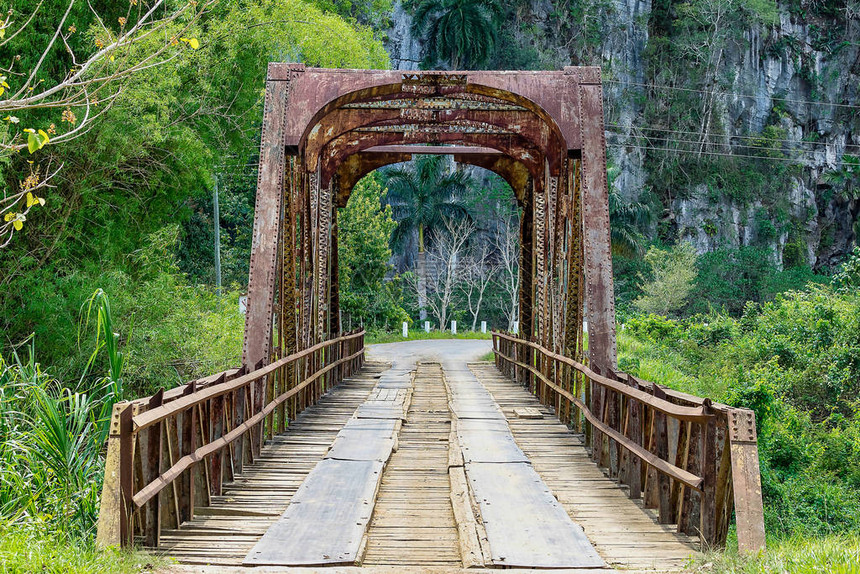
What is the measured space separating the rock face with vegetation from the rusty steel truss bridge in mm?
34764

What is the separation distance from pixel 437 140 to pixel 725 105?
129 ft

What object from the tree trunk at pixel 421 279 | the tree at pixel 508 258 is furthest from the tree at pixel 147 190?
the tree at pixel 508 258

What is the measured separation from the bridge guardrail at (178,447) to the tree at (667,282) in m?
32.2

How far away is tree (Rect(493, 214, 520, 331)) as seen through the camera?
1501 inches

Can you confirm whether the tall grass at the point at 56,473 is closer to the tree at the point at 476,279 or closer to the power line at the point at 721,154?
the tree at the point at 476,279

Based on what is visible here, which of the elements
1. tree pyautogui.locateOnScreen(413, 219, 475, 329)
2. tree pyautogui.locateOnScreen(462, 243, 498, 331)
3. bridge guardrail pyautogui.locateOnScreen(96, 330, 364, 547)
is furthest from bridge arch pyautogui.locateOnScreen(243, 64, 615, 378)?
tree pyautogui.locateOnScreen(462, 243, 498, 331)

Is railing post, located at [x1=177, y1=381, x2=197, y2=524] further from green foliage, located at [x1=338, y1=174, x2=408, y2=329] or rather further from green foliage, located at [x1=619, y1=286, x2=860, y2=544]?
green foliage, located at [x1=338, y1=174, x2=408, y2=329]

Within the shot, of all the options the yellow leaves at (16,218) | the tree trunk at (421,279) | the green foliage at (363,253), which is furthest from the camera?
the tree trunk at (421,279)

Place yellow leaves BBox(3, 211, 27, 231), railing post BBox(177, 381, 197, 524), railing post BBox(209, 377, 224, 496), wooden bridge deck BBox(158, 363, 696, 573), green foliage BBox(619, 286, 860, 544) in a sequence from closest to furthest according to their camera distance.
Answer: wooden bridge deck BBox(158, 363, 696, 573) < yellow leaves BBox(3, 211, 27, 231) < railing post BBox(177, 381, 197, 524) < railing post BBox(209, 377, 224, 496) < green foliage BBox(619, 286, 860, 544)

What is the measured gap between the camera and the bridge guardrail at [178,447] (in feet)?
13.1

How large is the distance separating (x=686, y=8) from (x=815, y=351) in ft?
117

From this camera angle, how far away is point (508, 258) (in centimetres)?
3956

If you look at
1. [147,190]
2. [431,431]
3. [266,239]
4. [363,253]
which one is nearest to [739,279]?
[363,253]

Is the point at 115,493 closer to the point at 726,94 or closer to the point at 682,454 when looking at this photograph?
the point at 682,454
